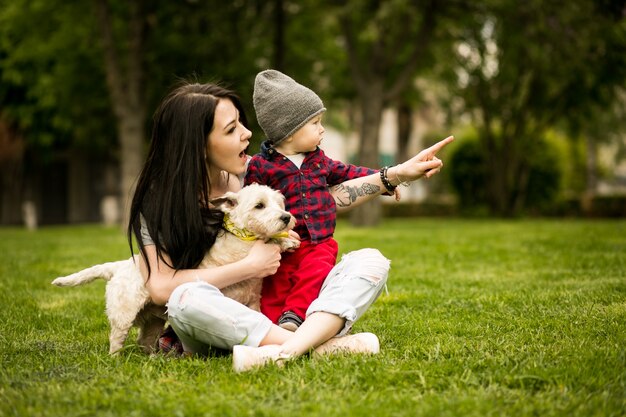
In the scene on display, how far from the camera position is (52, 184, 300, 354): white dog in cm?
333

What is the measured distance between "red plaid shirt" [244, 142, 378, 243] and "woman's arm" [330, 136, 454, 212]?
6 centimetres

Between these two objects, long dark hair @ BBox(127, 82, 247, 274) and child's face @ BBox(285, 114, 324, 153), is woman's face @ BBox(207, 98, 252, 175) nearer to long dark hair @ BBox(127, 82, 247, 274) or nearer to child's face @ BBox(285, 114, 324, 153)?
long dark hair @ BBox(127, 82, 247, 274)

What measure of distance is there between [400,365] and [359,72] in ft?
42.3

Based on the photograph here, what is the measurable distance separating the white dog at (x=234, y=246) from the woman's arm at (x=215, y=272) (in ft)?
0.29

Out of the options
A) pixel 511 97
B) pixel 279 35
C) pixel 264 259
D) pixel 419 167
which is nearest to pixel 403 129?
pixel 511 97

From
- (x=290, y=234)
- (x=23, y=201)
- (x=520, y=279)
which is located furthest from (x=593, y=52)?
(x=23, y=201)

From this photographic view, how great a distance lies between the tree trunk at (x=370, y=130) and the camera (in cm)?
1515

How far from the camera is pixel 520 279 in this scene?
19.3 ft

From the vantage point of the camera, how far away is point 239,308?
313cm

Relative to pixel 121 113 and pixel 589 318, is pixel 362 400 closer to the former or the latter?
pixel 589 318

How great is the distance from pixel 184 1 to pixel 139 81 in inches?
112

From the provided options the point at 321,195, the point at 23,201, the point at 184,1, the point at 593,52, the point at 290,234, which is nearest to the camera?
the point at 290,234

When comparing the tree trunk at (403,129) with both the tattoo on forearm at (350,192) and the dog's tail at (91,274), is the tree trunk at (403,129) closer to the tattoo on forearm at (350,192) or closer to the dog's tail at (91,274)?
the tattoo on forearm at (350,192)

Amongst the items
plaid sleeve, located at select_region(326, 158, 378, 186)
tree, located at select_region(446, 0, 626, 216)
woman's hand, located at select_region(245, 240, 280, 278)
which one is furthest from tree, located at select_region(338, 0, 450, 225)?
woman's hand, located at select_region(245, 240, 280, 278)
